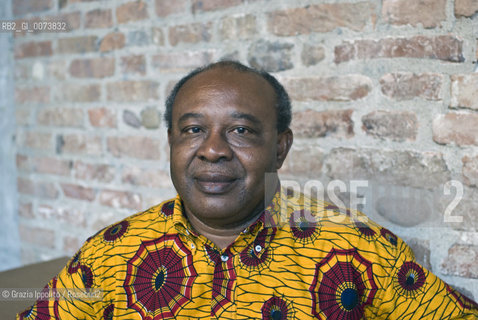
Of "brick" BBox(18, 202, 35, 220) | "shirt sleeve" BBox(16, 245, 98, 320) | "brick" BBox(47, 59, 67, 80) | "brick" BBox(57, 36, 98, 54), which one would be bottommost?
"brick" BBox(18, 202, 35, 220)

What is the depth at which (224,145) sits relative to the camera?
3.67ft

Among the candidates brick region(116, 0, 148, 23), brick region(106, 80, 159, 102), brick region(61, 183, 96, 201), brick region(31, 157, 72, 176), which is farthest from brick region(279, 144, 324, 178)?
brick region(31, 157, 72, 176)

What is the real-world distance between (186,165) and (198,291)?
0.32 metres

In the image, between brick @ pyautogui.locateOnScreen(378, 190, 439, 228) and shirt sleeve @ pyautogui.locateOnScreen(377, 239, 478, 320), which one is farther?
brick @ pyautogui.locateOnScreen(378, 190, 439, 228)

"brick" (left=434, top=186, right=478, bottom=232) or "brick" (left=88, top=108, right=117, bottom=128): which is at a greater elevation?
"brick" (left=88, top=108, right=117, bottom=128)

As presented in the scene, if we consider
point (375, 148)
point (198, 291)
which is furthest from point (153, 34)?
point (198, 291)

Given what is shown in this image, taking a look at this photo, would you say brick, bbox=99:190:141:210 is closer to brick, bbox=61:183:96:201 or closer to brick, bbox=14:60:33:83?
brick, bbox=61:183:96:201

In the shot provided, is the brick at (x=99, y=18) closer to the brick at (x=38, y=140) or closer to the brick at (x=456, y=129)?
the brick at (x=38, y=140)

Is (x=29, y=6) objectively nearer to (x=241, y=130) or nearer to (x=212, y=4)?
(x=212, y=4)

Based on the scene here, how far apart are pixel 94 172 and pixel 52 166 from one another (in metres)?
0.27

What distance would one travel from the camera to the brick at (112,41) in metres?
1.90

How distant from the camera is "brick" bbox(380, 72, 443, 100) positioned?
51.7 inches

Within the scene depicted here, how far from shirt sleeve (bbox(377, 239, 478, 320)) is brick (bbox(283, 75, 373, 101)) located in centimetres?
56

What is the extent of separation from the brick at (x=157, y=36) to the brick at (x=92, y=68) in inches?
8.9
